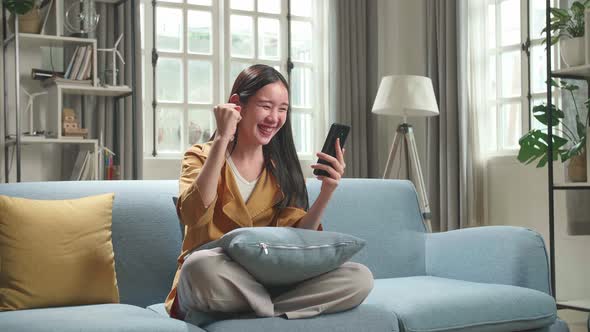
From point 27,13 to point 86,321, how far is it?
9.75 feet

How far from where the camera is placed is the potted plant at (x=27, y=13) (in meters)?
4.08

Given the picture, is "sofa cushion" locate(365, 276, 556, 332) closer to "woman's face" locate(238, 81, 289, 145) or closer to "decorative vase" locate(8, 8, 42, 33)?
"woman's face" locate(238, 81, 289, 145)

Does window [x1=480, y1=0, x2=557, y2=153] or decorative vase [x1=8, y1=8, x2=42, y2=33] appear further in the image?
window [x1=480, y1=0, x2=557, y2=153]

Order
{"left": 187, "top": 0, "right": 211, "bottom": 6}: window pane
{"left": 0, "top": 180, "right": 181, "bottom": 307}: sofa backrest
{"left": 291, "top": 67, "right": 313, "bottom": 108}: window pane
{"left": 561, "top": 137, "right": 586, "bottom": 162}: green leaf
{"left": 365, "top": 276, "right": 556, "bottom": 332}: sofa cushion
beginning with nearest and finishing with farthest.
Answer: {"left": 365, "top": 276, "right": 556, "bottom": 332}: sofa cushion
{"left": 0, "top": 180, "right": 181, "bottom": 307}: sofa backrest
{"left": 561, "top": 137, "right": 586, "bottom": 162}: green leaf
{"left": 187, "top": 0, "right": 211, "bottom": 6}: window pane
{"left": 291, "top": 67, "right": 313, "bottom": 108}: window pane

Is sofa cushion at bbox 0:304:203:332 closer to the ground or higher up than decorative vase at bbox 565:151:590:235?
closer to the ground

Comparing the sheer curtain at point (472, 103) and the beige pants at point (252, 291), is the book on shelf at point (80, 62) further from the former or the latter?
the beige pants at point (252, 291)

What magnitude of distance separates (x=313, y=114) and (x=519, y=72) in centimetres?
159

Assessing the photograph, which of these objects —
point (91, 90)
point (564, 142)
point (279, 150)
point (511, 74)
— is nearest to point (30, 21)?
point (91, 90)

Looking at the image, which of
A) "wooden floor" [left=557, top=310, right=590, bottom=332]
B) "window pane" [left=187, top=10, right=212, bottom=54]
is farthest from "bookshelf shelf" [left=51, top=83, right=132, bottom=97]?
"wooden floor" [left=557, top=310, right=590, bottom=332]

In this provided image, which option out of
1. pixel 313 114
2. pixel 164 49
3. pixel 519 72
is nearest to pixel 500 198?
pixel 519 72

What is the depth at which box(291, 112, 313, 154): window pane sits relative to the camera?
5516mm

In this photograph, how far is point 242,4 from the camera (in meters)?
5.35

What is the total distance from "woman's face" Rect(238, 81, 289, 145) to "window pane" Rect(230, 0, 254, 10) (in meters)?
3.27

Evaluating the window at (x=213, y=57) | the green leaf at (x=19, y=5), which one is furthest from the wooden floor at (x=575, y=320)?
the green leaf at (x=19, y=5)
